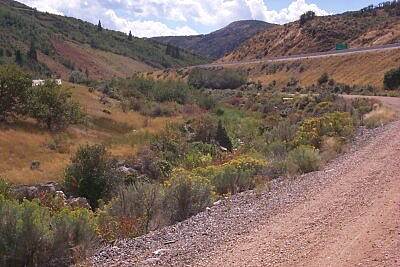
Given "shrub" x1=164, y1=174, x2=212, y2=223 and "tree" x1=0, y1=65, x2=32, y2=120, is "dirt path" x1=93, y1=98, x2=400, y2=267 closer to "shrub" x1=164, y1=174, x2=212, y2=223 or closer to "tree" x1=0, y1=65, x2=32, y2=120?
"shrub" x1=164, y1=174, x2=212, y2=223

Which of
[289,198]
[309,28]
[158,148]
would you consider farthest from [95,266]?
[309,28]

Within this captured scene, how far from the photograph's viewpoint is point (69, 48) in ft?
464

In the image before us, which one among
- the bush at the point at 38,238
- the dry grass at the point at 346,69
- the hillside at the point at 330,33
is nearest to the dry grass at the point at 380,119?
the bush at the point at 38,238

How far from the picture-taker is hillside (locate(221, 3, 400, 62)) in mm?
87750

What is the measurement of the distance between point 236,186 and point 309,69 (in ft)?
202

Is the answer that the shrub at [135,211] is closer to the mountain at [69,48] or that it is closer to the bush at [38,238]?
the bush at [38,238]

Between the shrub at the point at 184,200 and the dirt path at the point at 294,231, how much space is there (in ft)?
1.33

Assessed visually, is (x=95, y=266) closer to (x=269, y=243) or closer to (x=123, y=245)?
(x=123, y=245)

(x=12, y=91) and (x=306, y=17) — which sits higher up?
(x=306, y=17)

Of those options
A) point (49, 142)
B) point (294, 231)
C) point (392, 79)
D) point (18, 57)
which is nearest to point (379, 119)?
point (294, 231)

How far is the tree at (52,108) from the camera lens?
36.9 m

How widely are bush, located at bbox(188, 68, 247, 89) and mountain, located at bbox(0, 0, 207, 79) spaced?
31884 mm

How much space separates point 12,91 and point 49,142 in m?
5.25

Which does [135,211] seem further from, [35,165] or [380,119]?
[35,165]
